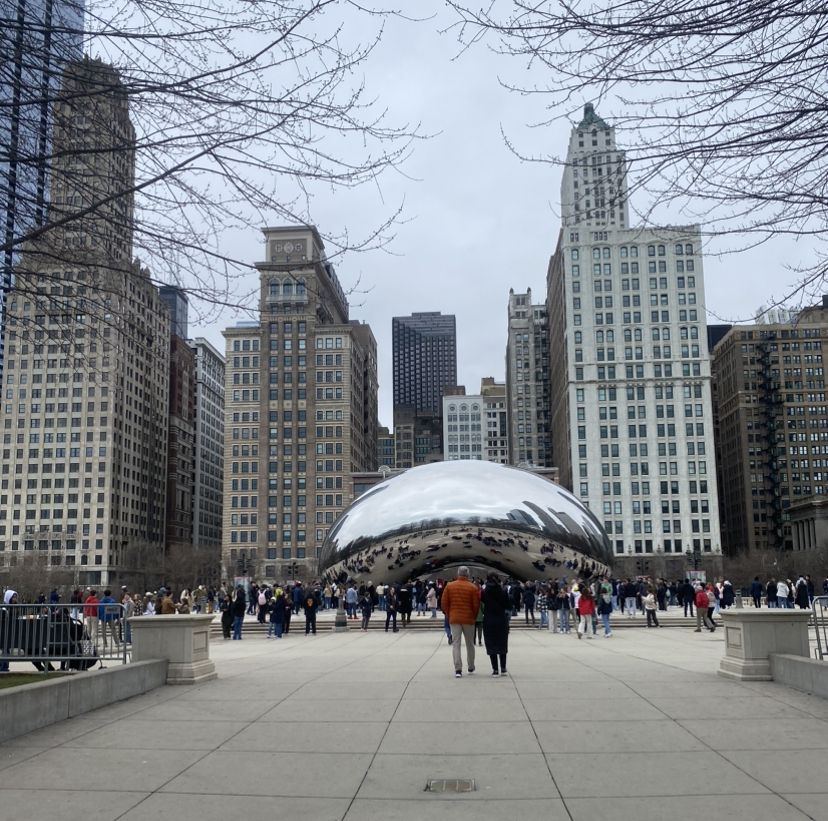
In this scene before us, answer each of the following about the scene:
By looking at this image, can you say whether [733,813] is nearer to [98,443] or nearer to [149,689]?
[149,689]

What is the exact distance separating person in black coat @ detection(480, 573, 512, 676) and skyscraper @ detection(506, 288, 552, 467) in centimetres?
13858

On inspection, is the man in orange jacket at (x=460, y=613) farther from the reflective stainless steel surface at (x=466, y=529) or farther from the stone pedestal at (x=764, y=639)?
the reflective stainless steel surface at (x=466, y=529)

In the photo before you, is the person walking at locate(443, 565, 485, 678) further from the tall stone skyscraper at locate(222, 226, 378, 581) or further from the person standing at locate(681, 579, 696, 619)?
the tall stone skyscraper at locate(222, 226, 378, 581)

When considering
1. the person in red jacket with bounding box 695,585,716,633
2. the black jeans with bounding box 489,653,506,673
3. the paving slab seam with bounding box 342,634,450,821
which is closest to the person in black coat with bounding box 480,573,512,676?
the black jeans with bounding box 489,653,506,673

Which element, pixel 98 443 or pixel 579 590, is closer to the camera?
pixel 579 590

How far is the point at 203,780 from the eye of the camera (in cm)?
645

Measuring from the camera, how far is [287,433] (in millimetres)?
114625

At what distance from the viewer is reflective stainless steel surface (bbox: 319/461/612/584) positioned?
30.7m

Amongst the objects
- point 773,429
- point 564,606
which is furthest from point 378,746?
point 773,429

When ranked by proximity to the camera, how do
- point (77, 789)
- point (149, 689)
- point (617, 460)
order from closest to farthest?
point (77, 789), point (149, 689), point (617, 460)

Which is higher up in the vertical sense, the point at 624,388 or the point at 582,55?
the point at 624,388

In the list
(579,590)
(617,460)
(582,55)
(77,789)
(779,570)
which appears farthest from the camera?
(617,460)

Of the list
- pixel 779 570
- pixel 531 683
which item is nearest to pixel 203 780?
pixel 531 683

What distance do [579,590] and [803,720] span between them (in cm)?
1594
